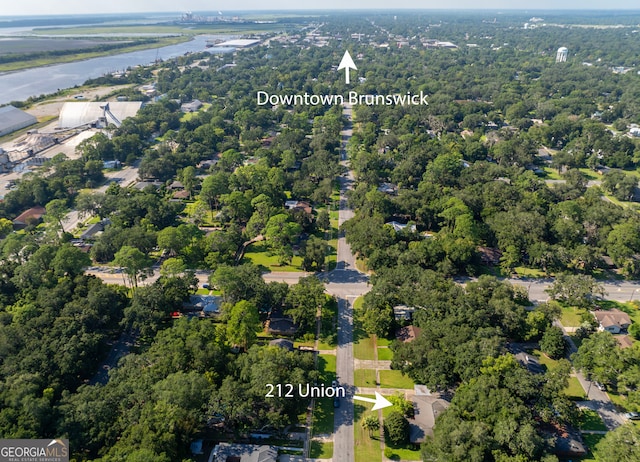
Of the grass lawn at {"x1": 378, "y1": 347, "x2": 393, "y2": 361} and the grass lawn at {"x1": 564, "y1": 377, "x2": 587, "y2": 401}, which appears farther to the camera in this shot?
the grass lawn at {"x1": 378, "y1": 347, "x2": 393, "y2": 361}

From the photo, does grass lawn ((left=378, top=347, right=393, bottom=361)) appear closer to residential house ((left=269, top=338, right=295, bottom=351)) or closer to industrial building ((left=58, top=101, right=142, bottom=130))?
residential house ((left=269, top=338, right=295, bottom=351))

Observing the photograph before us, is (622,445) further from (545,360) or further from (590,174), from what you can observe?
(590,174)

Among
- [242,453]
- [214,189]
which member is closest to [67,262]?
[214,189]

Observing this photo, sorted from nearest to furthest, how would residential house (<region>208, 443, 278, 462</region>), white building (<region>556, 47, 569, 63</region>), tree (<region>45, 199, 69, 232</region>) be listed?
residential house (<region>208, 443, 278, 462</region>), tree (<region>45, 199, 69, 232</region>), white building (<region>556, 47, 569, 63</region>)

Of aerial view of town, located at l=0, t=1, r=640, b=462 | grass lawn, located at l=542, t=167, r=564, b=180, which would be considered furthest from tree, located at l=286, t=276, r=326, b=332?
grass lawn, located at l=542, t=167, r=564, b=180

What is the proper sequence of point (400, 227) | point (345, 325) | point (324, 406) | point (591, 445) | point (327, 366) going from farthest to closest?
point (400, 227) → point (345, 325) → point (327, 366) → point (324, 406) → point (591, 445)

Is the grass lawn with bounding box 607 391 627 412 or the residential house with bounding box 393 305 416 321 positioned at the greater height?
the residential house with bounding box 393 305 416 321

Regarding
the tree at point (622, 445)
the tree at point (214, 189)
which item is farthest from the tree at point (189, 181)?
the tree at point (622, 445)
